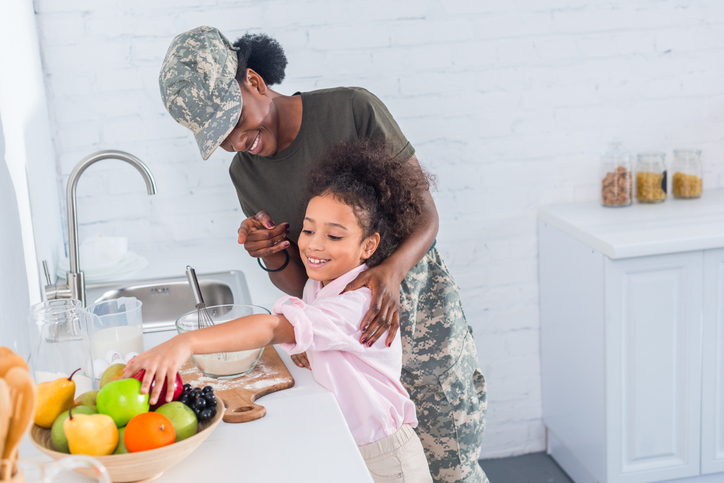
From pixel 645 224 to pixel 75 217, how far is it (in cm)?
167

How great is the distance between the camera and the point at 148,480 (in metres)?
0.81

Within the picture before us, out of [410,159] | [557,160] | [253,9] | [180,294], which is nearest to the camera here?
[410,159]

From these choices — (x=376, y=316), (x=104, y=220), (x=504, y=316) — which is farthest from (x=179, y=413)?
(x=504, y=316)

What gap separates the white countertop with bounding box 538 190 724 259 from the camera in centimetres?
189

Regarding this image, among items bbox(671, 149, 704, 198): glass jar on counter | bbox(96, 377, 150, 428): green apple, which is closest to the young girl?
bbox(96, 377, 150, 428): green apple

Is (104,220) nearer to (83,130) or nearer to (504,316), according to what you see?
(83,130)

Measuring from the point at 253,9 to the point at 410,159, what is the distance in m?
0.97

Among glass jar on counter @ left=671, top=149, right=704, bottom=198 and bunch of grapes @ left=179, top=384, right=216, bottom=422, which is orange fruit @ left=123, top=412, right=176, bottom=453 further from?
glass jar on counter @ left=671, top=149, right=704, bottom=198

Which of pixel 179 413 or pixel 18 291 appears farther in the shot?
pixel 18 291

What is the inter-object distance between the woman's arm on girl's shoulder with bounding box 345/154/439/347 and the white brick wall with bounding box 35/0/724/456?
1.03m

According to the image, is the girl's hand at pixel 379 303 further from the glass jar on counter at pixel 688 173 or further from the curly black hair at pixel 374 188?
the glass jar on counter at pixel 688 173

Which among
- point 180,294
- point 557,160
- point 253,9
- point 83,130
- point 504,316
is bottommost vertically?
point 504,316

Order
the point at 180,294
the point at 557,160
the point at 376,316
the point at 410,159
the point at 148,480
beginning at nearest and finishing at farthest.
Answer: the point at 148,480 < the point at 376,316 < the point at 410,159 < the point at 180,294 < the point at 557,160

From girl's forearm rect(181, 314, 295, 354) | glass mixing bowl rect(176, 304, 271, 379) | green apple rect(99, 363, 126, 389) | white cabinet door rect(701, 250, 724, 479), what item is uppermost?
girl's forearm rect(181, 314, 295, 354)
